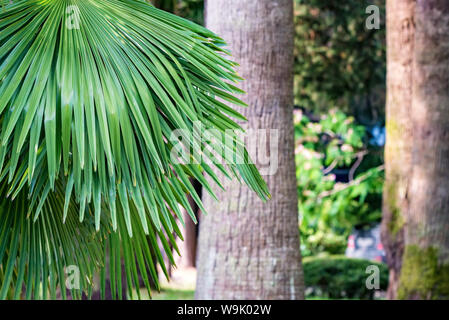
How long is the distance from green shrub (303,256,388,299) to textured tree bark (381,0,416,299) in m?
2.14

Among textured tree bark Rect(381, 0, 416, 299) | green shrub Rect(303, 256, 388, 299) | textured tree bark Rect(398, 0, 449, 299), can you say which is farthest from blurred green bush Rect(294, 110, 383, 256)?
textured tree bark Rect(398, 0, 449, 299)

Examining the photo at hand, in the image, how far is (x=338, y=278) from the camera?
9977 mm

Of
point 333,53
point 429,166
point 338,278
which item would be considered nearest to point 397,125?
point 429,166

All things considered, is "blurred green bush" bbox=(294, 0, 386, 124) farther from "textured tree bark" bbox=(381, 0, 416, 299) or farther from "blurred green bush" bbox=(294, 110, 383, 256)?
"textured tree bark" bbox=(381, 0, 416, 299)

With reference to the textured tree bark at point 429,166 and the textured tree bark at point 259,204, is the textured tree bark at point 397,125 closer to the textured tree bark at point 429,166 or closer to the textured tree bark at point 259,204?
the textured tree bark at point 429,166

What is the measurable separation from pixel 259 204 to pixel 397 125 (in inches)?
159

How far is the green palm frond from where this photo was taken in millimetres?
2316

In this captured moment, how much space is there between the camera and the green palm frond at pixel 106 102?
232 centimetres

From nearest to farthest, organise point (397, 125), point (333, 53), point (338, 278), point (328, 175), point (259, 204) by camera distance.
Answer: point (259, 204)
point (397, 125)
point (338, 278)
point (333, 53)
point (328, 175)

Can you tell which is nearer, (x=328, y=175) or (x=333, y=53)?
(x=333, y=53)

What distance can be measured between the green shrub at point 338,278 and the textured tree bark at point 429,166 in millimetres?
3297

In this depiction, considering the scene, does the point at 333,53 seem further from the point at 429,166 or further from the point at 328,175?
the point at 429,166
